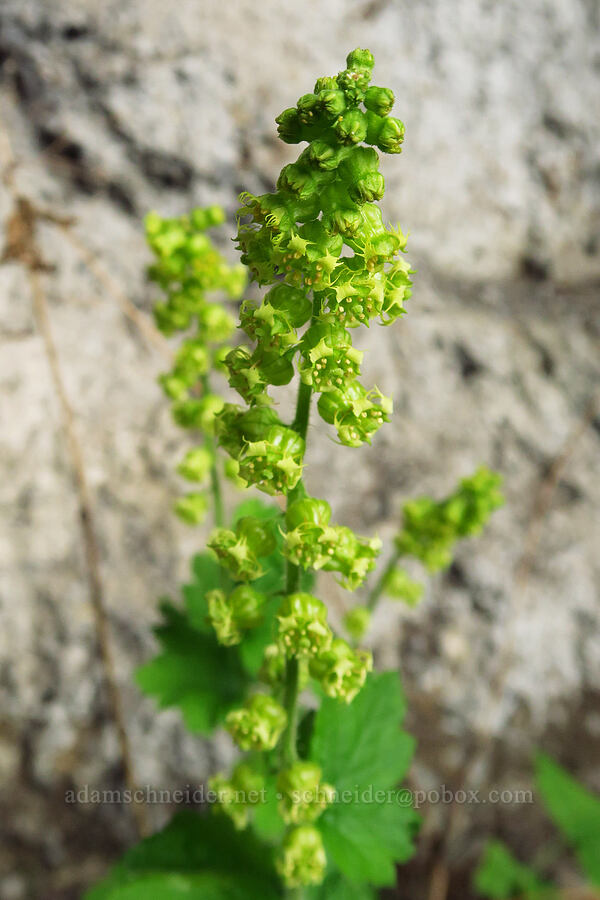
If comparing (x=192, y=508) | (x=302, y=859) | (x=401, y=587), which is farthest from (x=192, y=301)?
(x=302, y=859)

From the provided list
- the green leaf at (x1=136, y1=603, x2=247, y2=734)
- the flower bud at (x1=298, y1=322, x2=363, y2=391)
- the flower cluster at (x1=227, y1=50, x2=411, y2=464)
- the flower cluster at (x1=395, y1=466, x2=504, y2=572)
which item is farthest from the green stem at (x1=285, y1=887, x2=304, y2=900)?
the flower bud at (x1=298, y1=322, x2=363, y2=391)

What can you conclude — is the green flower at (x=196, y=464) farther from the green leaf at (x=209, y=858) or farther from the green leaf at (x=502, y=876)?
the green leaf at (x=502, y=876)

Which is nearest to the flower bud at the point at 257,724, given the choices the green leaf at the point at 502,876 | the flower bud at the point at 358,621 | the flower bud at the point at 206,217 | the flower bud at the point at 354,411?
the flower bud at the point at 354,411

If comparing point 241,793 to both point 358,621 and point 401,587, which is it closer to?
point 358,621

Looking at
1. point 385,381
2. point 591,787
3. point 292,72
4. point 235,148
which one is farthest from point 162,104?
point 591,787

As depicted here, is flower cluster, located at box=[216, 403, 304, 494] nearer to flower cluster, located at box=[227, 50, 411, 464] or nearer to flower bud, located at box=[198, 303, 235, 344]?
flower cluster, located at box=[227, 50, 411, 464]

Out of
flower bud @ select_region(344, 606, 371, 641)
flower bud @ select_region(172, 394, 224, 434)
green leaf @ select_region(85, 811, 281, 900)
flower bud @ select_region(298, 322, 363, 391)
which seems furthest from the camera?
flower bud @ select_region(344, 606, 371, 641)
